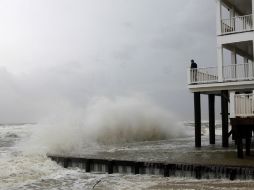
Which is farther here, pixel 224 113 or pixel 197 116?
pixel 197 116

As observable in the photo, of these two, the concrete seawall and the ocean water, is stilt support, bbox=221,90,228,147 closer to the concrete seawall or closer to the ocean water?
the concrete seawall

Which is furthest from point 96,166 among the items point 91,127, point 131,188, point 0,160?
point 91,127

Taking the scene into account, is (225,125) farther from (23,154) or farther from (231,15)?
(23,154)

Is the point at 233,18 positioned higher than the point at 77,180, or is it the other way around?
the point at 233,18

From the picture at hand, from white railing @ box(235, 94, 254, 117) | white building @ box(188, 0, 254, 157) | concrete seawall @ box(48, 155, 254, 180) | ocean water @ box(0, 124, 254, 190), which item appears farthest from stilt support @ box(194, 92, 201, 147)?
ocean water @ box(0, 124, 254, 190)

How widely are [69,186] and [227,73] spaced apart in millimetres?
10951

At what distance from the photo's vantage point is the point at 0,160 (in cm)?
2170

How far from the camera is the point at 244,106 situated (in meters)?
17.1

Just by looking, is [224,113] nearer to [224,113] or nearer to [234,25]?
[224,113]

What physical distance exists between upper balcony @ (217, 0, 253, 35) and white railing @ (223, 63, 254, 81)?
177cm

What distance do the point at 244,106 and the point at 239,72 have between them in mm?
4547

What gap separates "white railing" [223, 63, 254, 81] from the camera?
2105cm

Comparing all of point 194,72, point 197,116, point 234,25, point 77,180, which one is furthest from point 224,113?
point 77,180

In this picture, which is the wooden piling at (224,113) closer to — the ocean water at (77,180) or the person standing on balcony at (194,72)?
the person standing on balcony at (194,72)
